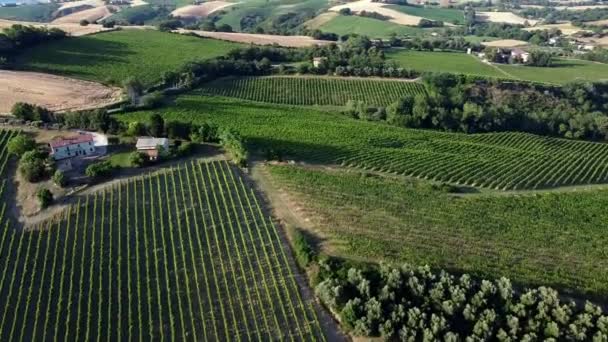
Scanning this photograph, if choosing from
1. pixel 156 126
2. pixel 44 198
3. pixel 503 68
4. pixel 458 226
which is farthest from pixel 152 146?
pixel 503 68

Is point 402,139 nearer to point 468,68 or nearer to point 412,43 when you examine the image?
point 468,68

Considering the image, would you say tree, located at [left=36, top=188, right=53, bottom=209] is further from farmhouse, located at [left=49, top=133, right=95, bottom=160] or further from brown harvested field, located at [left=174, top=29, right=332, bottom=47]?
brown harvested field, located at [left=174, top=29, right=332, bottom=47]

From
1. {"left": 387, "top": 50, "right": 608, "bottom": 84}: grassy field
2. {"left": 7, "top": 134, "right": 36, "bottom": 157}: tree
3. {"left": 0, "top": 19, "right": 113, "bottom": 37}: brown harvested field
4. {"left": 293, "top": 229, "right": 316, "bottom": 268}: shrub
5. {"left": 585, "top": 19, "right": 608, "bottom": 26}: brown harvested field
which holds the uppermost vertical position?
{"left": 0, "top": 19, "right": 113, "bottom": 37}: brown harvested field

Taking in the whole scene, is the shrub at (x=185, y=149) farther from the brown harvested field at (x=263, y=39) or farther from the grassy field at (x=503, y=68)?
the brown harvested field at (x=263, y=39)

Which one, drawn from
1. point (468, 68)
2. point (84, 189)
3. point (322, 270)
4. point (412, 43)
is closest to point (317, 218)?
point (322, 270)

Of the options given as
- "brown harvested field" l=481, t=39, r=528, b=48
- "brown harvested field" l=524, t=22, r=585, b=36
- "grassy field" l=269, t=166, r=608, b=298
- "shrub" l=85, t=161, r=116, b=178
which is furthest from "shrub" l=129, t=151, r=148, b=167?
"brown harvested field" l=524, t=22, r=585, b=36
